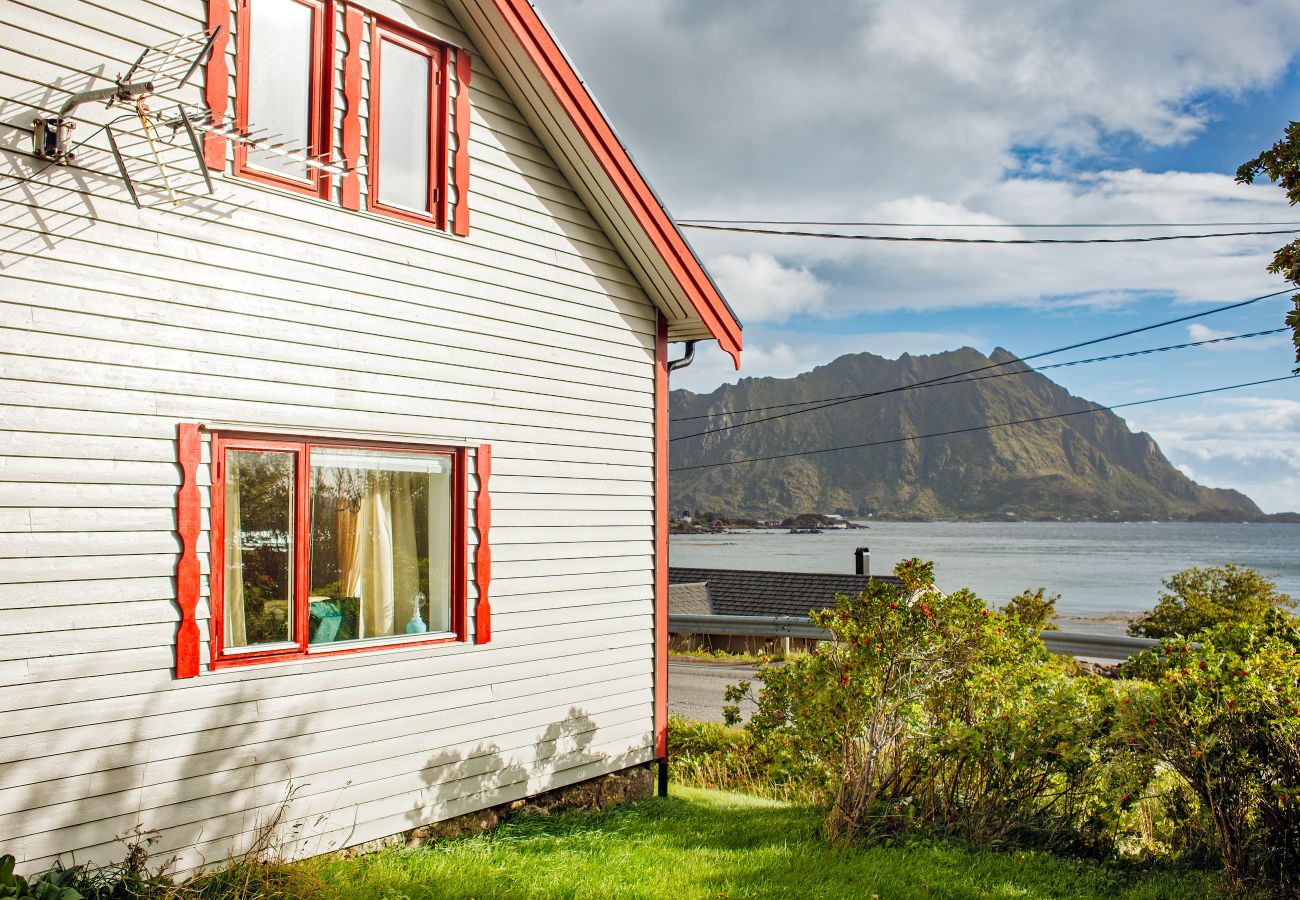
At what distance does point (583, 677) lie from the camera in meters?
8.38

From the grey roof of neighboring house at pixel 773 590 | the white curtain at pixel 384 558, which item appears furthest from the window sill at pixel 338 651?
the grey roof of neighboring house at pixel 773 590

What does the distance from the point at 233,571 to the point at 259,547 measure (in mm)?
228

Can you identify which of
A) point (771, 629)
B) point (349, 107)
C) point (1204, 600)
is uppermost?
point (349, 107)

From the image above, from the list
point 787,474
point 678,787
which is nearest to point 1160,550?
point 787,474

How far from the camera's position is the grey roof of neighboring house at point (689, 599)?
24984 millimetres

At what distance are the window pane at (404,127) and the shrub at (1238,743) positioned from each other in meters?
6.68

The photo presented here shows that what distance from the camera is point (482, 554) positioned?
7.51 m

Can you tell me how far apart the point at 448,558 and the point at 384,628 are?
767 millimetres

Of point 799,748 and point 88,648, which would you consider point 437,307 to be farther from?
point 799,748

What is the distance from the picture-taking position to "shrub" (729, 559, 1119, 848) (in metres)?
7.26

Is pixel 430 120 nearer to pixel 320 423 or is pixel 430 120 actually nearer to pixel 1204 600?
pixel 320 423

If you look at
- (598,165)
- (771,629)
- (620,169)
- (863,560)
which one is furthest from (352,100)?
(863,560)

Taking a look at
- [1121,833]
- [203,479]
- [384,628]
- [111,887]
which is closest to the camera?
[111,887]

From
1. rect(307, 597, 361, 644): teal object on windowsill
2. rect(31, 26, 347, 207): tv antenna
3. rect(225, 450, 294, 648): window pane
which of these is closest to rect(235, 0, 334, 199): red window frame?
rect(31, 26, 347, 207): tv antenna
